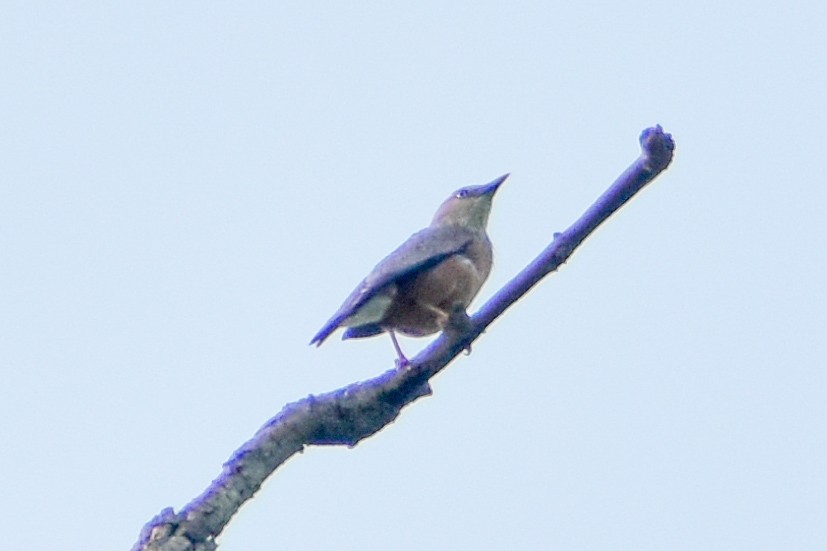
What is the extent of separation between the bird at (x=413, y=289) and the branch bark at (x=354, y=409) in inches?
128

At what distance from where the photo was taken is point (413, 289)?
9.20m

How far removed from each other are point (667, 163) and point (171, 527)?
224 cm

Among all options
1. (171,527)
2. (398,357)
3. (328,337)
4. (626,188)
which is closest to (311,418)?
(171,527)

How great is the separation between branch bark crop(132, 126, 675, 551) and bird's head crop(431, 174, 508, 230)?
5.59 metres

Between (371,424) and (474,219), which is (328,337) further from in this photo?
(371,424)

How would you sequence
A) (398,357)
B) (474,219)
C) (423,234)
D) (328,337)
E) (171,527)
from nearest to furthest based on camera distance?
1. (171,527)
2. (398,357)
3. (328,337)
4. (423,234)
5. (474,219)

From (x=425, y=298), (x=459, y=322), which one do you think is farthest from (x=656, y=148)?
(x=425, y=298)

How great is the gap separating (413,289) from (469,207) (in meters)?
2.29

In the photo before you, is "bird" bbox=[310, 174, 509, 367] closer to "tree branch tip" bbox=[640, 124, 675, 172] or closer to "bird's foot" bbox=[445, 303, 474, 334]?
"bird's foot" bbox=[445, 303, 474, 334]

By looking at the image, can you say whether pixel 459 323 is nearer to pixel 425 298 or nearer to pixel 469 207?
pixel 425 298

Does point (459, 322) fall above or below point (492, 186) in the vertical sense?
below

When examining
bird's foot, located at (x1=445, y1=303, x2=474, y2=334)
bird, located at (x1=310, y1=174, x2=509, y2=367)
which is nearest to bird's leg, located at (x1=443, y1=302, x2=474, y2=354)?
bird's foot, located at (x1=445, y1=303, x2=474, y2=334)

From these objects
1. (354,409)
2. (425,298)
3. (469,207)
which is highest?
(469,207)

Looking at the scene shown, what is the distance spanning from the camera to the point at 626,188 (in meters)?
4.67
